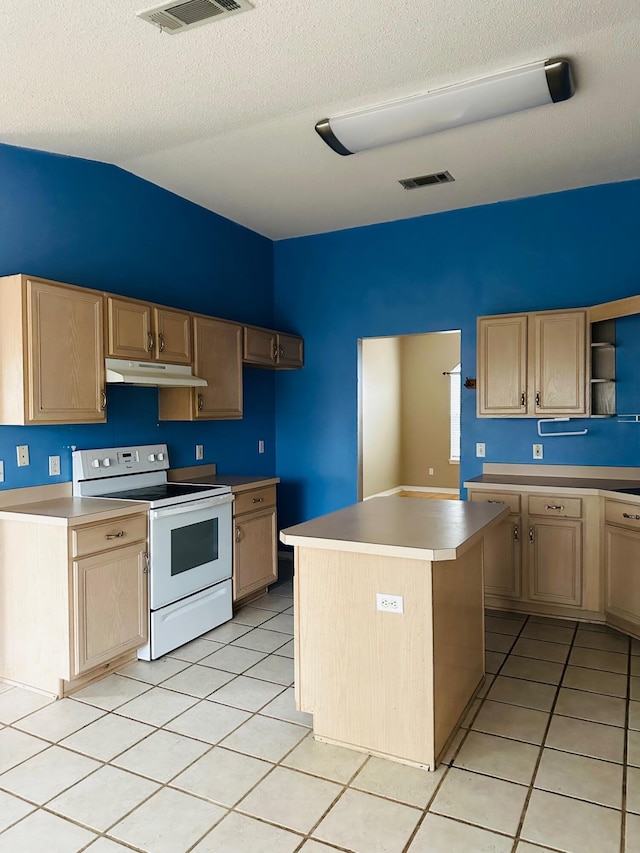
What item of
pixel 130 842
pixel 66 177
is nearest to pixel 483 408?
pixel 66 177

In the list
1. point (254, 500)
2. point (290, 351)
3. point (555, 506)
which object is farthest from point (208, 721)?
point (290, 351)

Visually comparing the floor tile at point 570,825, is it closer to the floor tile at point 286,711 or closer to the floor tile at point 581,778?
the floor tile at point 581,778

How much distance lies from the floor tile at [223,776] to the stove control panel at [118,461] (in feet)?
5.80

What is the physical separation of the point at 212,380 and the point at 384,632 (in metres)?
2.42

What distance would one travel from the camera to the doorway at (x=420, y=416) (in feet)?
29.5

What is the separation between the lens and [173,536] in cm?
346

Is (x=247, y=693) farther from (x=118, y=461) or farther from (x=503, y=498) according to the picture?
(x=503, y=498)

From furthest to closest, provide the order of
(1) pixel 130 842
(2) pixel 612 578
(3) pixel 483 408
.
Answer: (3) pixel 483 408 < (2) pixel 612 578 < (1) pixel 130 842

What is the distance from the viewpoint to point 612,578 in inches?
146

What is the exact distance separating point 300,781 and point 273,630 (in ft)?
5.10

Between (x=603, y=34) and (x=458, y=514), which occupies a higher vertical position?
(x=603, y=34)

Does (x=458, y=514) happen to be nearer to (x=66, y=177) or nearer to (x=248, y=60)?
(x=248, y=60)

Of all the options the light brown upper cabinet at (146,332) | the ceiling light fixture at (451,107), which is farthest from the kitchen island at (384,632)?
the ceiling light fixture at (451,107)

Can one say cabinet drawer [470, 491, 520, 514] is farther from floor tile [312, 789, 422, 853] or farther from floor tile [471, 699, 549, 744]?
floor tile [312, 789, 422, 853]
